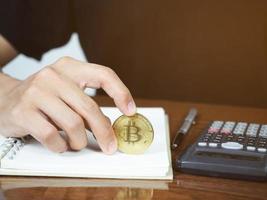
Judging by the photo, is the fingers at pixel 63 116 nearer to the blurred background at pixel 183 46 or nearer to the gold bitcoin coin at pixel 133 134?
the gold bitcoin coin at pixel 133 134

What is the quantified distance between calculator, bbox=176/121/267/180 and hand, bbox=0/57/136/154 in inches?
3.9

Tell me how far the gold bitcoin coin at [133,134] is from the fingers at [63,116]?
2.0 inches

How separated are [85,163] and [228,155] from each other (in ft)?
0.60

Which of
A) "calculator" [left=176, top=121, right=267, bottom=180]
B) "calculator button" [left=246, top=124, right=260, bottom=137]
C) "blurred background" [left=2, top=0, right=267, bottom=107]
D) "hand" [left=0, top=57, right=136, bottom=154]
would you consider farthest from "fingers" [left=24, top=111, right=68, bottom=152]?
"blurred background" [left=2, top=0, right=267, bottom=107]

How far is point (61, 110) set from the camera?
52 cm

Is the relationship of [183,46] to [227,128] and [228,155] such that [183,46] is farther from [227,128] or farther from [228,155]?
[228,155]

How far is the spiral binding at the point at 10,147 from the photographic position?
1.77ft

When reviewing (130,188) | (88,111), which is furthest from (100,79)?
(130,188)

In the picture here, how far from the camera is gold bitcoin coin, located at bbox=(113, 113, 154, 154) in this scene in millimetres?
541

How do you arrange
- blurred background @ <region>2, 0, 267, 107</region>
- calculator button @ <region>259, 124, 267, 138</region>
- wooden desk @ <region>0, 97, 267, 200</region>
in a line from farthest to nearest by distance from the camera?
1. blurred background @ <region>2, 0, 267, 107</region>
2. calculator button @ <region>259, 124, 267, 138</region>
3. wooden desk @ <region>0, 97, 267, 200</region>

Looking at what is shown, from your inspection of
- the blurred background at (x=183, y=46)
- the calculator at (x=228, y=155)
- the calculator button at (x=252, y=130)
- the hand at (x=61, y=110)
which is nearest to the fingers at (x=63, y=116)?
the hand at (x=61, y=110)

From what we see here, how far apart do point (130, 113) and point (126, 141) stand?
37 mm

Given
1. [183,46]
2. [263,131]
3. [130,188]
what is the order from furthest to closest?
[183,46] < [263,131] < [130,188]

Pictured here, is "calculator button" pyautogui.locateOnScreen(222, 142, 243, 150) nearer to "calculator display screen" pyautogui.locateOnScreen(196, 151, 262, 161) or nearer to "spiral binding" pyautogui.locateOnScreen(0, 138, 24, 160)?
"calculator display screen" pyautogui.locateOnScreen(196, 151, 262, 161)
